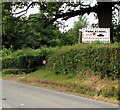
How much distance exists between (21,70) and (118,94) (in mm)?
17450

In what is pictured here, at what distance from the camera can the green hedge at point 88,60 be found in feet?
45.3

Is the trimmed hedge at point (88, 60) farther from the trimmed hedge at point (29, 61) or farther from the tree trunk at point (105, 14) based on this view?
the trimmed hedge at point (29, 61)

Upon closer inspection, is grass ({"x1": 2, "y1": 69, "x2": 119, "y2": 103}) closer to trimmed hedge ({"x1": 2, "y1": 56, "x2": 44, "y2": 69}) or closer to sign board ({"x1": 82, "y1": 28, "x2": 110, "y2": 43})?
sign board ({"x1": 82, "y1": 28, "x2": 110, "y2": 43})

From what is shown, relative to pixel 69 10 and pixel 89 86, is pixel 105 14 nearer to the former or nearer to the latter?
pixel 69 10

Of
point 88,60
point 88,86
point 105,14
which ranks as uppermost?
point 105,14

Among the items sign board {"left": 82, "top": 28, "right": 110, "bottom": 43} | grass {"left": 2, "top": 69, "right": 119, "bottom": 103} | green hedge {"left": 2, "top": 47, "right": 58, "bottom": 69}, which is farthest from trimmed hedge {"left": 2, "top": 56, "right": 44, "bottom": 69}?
sign board {"left": 82, "top": 28, "right": 110, "bottom": 43}

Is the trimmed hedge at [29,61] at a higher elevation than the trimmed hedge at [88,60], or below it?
below

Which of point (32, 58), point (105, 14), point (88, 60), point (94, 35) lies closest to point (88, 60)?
point (88, 60)

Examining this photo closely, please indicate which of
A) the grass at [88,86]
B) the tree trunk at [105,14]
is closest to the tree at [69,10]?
the tree trunk at [105,14]

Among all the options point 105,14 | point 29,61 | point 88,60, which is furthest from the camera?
point 29,61

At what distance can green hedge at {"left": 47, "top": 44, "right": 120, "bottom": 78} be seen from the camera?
13805 mm

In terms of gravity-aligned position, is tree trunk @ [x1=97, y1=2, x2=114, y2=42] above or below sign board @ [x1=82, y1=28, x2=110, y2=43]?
above

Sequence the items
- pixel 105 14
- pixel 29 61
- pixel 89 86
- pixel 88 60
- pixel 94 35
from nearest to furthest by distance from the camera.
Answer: pixel 89 86, pixel 88 60, pixel 94 35, pixel 105 14, pixel 29 61

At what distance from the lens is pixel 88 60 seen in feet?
53.1
